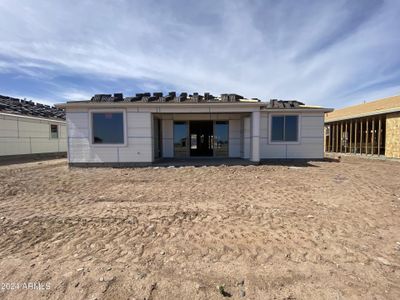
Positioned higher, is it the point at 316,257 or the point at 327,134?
the point at 327,134

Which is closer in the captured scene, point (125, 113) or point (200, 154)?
point (125, 113)

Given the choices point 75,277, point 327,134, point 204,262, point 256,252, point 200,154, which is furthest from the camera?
point 327,134

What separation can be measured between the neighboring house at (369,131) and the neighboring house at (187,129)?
525 cm

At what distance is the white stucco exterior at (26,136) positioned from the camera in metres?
16.8

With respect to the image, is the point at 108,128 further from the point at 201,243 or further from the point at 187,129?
the point at 201,243

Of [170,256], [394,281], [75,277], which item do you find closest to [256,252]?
[170,256]

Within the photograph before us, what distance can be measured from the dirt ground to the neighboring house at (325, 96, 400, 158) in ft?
36.1

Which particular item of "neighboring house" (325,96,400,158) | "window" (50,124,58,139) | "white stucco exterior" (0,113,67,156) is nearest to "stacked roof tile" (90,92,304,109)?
"neighboring house" (325,96,400,158)

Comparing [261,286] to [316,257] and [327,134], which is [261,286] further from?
[327,134]

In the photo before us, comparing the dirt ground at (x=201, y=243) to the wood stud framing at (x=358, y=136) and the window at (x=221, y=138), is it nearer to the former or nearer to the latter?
the window at (x=221, y=138)

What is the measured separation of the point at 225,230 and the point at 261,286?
1474 mm

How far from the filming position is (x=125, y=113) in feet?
38.9

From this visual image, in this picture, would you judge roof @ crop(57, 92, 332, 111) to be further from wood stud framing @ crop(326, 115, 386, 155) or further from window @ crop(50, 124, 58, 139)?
window @ crop(50, 124, 58, 139)

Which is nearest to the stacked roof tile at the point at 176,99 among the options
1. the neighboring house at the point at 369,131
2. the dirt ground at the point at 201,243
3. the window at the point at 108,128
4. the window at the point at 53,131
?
the window at the point at 108,128
